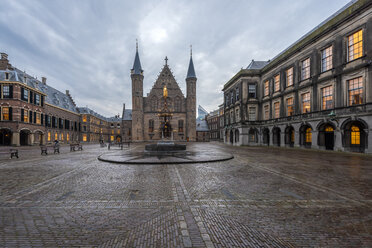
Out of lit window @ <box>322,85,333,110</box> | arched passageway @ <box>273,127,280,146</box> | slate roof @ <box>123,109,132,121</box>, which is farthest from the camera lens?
slate roof @ <box>123,109,132,121</box>

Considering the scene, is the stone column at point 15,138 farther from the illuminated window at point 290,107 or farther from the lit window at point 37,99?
the illuminated window at point 290,107

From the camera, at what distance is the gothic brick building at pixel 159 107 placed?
Answer: 157ft

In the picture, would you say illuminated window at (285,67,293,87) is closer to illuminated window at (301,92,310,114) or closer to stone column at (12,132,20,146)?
illuminated window at (301,92,310,114)

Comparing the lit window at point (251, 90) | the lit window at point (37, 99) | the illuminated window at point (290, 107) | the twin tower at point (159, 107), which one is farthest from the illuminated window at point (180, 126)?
the lit window at point (37, 99)

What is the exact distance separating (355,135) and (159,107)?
41726 millimetres

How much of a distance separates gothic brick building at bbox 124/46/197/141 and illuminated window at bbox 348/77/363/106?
A: 3606 cm

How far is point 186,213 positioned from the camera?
386 centimetres

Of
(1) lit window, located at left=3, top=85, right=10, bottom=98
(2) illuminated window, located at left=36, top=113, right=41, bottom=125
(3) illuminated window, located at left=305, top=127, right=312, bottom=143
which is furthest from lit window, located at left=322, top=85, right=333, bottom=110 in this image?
(2) illuminated window, located at left=36, top=113, right=41, bottom=125

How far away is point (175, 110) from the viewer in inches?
1989

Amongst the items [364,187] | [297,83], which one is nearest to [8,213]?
[364,187]

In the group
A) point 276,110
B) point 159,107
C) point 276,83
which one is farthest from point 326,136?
point 159,107

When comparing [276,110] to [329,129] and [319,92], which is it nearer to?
[319,92]

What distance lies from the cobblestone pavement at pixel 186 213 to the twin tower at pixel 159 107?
4192 cm

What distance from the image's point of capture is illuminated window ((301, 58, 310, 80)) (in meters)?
21.7
